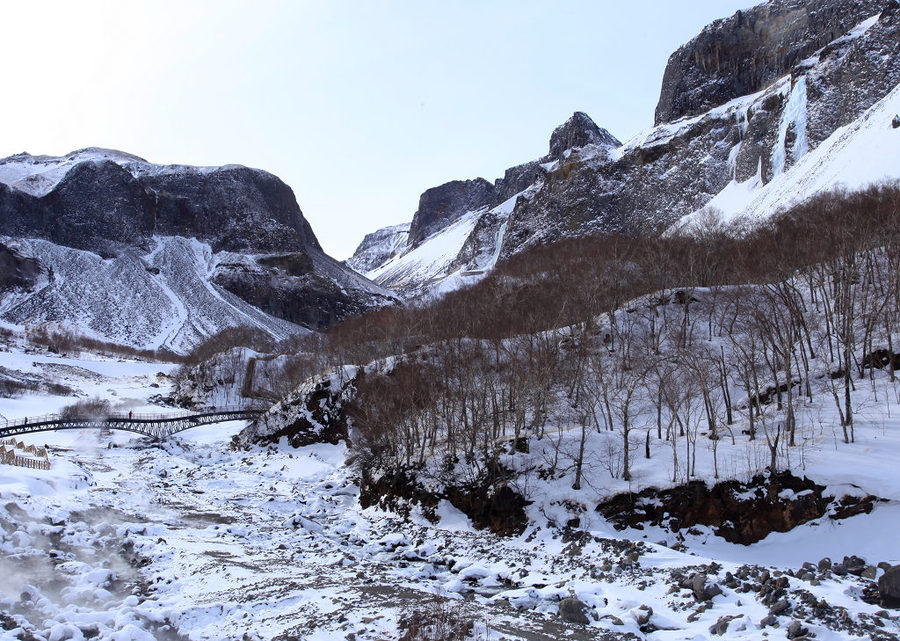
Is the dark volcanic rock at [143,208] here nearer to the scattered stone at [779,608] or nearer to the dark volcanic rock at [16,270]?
the dark volcanic rock at [16,270]

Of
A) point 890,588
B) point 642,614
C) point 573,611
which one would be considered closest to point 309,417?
point 573,611

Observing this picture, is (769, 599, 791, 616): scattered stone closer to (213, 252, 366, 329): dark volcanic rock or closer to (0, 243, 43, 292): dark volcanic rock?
(213, 252, 366, 329): dark volcanic rock

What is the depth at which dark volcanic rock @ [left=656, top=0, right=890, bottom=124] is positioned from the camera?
9938 cm

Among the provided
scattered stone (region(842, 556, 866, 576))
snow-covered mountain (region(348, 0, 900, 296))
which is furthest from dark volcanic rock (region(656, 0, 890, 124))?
scattered stone (region(842, 556, 866, 576))

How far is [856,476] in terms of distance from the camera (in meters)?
18.1

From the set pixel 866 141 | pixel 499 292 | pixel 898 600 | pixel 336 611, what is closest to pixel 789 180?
pixel 866 141

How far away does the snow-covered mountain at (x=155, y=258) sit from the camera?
416 ft

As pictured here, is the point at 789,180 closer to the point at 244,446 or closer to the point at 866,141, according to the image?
the point at 866,141

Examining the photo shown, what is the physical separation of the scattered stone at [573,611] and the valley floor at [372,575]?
240 mm

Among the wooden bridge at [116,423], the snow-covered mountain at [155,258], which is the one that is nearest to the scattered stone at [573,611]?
the wooden bridge at [116,423]

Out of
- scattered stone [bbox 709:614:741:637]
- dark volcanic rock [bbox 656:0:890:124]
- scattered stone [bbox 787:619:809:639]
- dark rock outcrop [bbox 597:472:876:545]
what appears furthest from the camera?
dark volcanic rock [bbox 656:0:890:124]

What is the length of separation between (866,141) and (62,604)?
75599mm

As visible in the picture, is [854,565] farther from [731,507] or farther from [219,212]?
[219,212]

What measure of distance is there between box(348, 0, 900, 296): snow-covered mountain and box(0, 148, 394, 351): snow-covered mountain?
5820 cm
